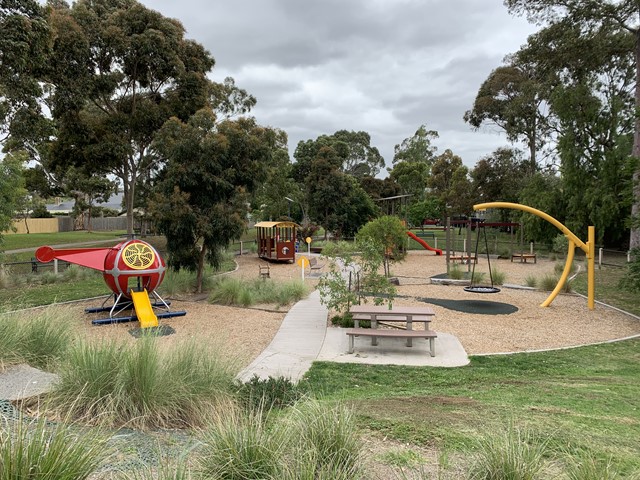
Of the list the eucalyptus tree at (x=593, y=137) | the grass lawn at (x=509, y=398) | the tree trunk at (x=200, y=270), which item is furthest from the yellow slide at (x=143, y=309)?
the eucalyptus tree at (x=593, y=137)

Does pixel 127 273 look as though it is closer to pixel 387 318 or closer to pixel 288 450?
pixel 387 318

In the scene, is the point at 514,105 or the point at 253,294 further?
the point at 514,105

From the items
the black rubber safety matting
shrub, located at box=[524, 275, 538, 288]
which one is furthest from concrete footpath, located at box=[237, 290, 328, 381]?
shrub, located at box=[524, 275, 538, 288]

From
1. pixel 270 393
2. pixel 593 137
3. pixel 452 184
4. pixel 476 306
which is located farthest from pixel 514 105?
pixel 270 393

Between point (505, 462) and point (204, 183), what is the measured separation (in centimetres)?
1225

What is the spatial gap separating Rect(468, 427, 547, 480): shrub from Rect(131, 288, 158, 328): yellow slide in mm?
8380

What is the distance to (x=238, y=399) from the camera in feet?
14.5

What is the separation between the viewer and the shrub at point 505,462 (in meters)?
2.47

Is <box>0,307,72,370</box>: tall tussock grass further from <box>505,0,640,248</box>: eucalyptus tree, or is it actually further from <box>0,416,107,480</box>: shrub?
<box>505,0,640,248</box>: eucalyptus tree

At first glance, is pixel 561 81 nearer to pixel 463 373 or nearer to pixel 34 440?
pixel 463 373

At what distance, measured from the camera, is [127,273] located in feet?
35.4

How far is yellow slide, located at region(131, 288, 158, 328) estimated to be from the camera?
9875 mm

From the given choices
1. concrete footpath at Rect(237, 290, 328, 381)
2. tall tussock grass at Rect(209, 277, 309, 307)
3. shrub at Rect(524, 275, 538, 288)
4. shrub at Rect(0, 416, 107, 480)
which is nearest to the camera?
shrub at Rect(0, 416, 107, 480)

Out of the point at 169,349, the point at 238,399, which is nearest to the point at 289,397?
the point at 238,399
